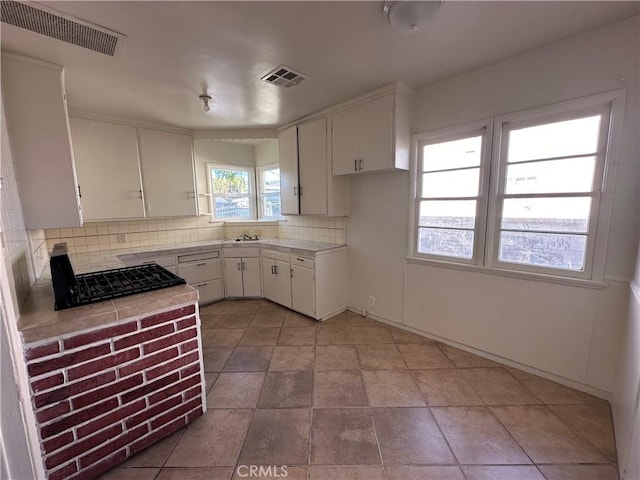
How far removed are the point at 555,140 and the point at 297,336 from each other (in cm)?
271

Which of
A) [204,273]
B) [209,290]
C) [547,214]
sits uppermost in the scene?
[547,214]

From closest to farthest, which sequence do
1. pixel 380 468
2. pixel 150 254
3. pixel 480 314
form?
pixel 380 468, pixel 480 314, pixel 150 254

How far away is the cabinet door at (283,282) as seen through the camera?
3366 millimetres

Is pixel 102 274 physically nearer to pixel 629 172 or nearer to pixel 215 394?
pixel 215 394

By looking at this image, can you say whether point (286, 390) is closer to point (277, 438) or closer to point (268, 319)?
point (277, 438)

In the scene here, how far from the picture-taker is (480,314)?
2312 millimetres

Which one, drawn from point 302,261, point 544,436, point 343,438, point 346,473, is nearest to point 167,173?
point 302,261

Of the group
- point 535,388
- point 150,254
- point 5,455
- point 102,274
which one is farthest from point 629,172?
point 150,254

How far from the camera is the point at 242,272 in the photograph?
3.77 m

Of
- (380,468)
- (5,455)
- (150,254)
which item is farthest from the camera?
(150,254)

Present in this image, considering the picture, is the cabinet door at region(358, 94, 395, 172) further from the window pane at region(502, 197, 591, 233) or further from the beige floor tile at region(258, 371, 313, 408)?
the beige floor tile at region(258, 371, 313, 408)

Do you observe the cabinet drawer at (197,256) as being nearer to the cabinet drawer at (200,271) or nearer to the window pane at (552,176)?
the cabinet drawer at (200,271)

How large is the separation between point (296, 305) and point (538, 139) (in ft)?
9.15

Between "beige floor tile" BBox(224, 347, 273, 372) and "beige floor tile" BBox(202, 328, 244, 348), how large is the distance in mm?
166
